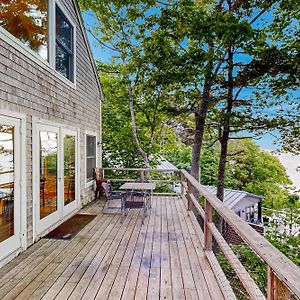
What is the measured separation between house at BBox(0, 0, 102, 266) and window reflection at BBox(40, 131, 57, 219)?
17 mm

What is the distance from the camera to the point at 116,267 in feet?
11.0

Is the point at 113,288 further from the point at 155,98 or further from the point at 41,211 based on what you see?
the point at 155,98

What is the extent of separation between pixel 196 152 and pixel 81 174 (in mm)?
3692

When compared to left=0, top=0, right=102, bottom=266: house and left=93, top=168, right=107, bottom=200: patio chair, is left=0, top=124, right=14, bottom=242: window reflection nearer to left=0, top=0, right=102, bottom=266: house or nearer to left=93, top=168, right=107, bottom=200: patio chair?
left=0, top=0, right=102, bottom=266: house

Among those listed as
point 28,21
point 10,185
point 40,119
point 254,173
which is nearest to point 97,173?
point 40,119

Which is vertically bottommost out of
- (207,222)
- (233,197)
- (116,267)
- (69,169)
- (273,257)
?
(233,197)

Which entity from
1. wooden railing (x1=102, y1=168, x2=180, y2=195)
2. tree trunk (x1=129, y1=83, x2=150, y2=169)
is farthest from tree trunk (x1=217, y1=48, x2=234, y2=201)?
tree trunk (x1=129, y1=83, x2=150, y2=169)

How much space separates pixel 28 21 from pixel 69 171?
3.11 metres

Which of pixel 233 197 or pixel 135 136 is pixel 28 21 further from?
pixel 233 197

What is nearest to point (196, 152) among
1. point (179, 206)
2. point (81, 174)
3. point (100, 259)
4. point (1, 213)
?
point (179, 206)

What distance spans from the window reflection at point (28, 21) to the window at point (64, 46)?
60 cm

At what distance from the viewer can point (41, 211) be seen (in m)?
4.62

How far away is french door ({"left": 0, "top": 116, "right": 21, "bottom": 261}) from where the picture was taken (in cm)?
348

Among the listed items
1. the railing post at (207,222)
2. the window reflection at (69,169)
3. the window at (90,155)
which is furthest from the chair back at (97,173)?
the railing post at (207,222)
